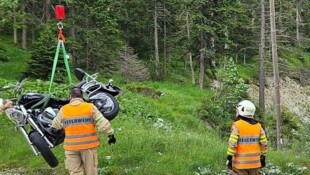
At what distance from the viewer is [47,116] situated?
800 cm

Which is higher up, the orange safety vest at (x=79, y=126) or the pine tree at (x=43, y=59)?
the pine tree at (x=43, y=59)

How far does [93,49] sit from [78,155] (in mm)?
27994

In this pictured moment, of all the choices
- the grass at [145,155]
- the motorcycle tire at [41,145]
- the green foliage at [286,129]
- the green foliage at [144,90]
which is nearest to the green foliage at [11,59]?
the green foliage at [144,90]

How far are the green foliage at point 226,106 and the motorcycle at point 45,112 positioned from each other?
14640 millimetres

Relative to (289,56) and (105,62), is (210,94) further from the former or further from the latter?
(289,56)

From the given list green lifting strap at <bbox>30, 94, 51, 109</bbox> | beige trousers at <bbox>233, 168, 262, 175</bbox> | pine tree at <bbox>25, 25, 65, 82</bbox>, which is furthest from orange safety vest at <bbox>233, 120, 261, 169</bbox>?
pine tree at <bbox>25, 25, 65, 82</bbox>

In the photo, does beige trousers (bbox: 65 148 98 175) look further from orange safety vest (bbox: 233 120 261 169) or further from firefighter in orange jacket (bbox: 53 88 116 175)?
orange safety vest (bbox: 233 120 261 169)

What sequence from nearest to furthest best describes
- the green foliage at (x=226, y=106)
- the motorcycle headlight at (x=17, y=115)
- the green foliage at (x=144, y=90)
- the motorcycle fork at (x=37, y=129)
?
the motorcycle fork at (x=37, y=129), the motorcycle headlight at (x=17, y=115), the green foliage at (x=226, y=106), the green foliage at (x=144, y=90)

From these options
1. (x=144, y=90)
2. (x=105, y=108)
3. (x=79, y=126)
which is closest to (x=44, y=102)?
(x=105, y=108)

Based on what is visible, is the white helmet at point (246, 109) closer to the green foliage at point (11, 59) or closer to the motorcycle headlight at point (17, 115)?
the motorcycle headlight at point (17, 115)

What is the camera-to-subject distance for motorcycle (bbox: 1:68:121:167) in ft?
24.7

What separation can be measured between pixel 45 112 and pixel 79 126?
1210mm

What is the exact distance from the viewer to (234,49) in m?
45.3

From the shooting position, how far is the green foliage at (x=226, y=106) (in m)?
23.2
